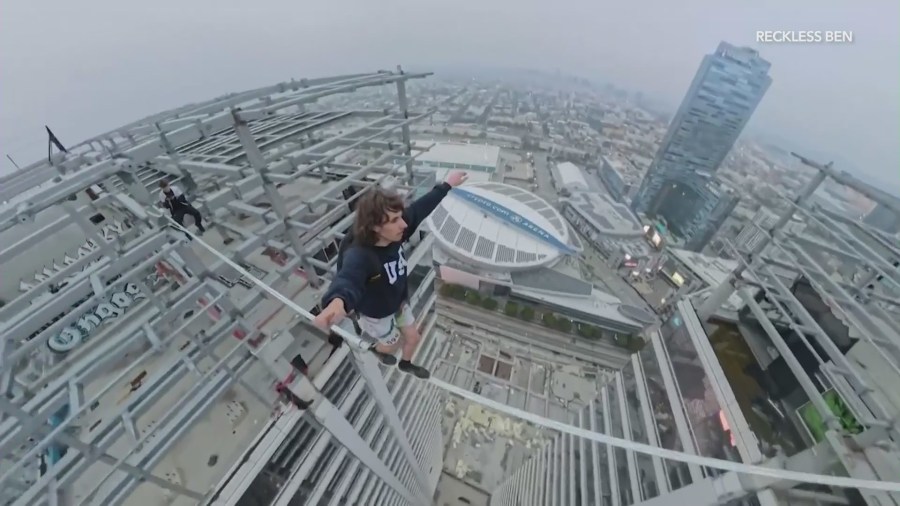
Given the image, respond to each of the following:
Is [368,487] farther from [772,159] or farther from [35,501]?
[772,159]

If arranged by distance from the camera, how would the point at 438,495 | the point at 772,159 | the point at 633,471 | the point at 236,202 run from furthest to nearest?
the point at 772,159 → the point at 438,495 → the point at 633,471 → the point at 236,202

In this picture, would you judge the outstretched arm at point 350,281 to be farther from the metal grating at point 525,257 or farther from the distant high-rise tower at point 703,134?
the distant high-rise tower at point 703,134

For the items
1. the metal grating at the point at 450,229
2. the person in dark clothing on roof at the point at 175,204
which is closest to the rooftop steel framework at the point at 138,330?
the person in dark clothing on roof at the point at 175,204

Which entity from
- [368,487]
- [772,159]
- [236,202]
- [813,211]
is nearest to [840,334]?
[813,211]

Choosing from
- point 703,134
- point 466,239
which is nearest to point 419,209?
point 466,239

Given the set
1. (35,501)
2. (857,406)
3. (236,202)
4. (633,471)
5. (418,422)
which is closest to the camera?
(35,501)

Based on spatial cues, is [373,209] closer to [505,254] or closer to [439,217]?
[505,254]
